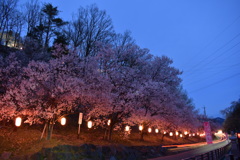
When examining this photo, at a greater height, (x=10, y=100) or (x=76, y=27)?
(x=76, y=27)

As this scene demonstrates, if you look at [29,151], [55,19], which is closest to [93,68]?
[29,151]

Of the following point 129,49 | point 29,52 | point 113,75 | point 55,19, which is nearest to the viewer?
point 113,75

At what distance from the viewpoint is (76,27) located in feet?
111

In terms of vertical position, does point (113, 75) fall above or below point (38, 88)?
above

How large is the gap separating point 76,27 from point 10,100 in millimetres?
20380

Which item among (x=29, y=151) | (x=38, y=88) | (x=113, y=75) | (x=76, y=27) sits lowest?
(x=29, y=151)

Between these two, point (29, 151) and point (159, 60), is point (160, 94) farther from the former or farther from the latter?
point (29, 151)

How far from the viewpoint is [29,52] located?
26.4 metres

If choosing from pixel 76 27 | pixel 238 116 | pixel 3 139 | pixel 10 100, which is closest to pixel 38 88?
pixel 10 100

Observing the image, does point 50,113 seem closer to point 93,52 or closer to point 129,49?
point 129,49

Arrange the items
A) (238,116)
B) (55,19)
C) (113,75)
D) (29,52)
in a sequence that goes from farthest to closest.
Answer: (238,116) < (55,19) < (29,52) < (113,75)

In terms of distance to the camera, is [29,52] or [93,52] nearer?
[29,52]

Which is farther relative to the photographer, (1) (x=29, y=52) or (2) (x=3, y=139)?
(1) (x=29, y=52)

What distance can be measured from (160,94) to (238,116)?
43694mm
